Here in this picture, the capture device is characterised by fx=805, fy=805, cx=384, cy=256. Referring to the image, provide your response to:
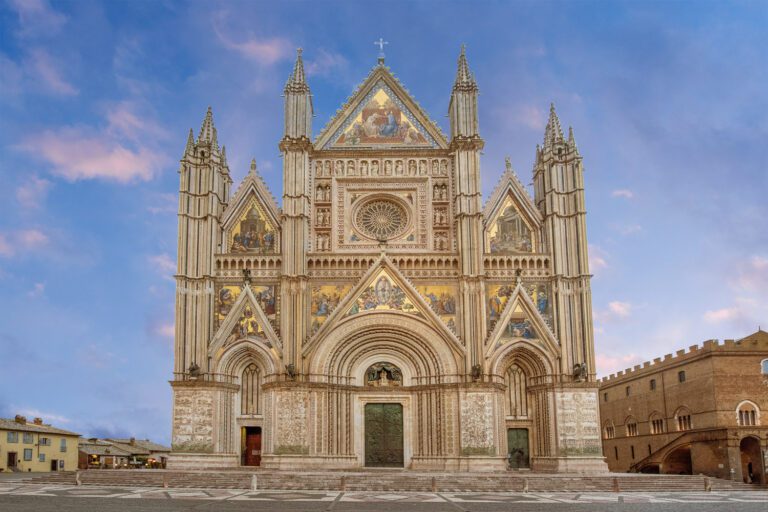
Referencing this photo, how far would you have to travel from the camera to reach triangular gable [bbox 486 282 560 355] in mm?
39938

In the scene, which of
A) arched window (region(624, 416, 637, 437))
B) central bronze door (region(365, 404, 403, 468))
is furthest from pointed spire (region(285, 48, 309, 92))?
arched window (region(624, 416, 637, 437))

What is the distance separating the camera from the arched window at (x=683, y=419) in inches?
1971

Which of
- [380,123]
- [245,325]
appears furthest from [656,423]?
[245,325]

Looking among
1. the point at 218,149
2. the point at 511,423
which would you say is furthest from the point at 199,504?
the point at 218,149

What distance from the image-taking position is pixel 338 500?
24625 millimetres

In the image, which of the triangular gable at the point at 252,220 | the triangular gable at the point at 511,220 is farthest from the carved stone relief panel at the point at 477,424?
the triangular gable at the point at 252,220

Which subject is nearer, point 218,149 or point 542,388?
point 542,388

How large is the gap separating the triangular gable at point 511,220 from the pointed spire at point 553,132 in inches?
123

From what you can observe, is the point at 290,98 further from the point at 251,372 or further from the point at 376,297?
the point at 251,372

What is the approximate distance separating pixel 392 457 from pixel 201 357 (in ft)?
35.0

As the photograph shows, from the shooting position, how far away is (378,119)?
43906mm

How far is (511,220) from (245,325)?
14747mm

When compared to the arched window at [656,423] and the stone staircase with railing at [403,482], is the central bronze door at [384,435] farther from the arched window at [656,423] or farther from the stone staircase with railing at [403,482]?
the arched window at [656,423]

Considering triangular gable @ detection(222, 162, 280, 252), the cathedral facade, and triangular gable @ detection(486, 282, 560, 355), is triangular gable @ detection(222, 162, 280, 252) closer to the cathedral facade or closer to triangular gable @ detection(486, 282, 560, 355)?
the cathedral facade
